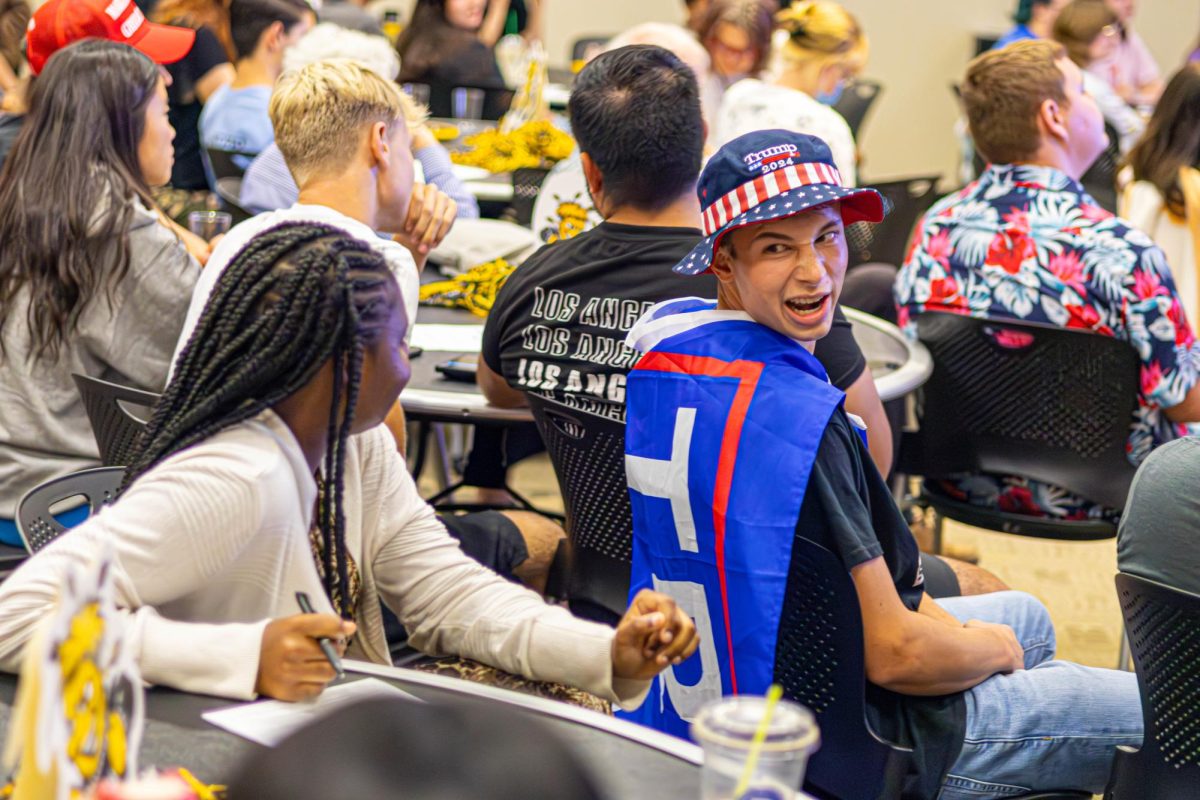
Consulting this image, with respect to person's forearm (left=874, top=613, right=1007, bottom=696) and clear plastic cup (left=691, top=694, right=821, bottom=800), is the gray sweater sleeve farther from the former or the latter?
clear plastic cup (left=691, top=694, right=821, bottom=800)

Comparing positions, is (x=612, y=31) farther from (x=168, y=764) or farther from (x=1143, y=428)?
(x=168, y=764)

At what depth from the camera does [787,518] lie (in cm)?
179

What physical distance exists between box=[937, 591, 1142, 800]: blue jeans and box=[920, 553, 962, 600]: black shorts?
0.40 meters

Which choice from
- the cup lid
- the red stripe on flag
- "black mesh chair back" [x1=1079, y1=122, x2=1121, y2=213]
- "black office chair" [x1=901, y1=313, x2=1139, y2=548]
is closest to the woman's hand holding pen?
the cup lid

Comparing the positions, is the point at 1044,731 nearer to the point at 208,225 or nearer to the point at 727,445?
the point at 727,445

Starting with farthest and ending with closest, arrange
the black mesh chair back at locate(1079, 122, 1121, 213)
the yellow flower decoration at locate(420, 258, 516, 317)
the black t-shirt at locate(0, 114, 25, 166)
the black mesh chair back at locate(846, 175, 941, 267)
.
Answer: the black mesh chair back at locate(1079, 122, 1121, 213) → the black mesh chair back at locate(846, 175, 941, 267) → the black t-shirt at locate(0, 114, 25, 166) → the yellow flower decoration at locate(420, 258, 516, 317)

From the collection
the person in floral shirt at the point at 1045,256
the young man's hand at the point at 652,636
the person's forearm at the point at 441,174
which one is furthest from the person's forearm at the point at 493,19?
the young man's hand at the point at 652,636

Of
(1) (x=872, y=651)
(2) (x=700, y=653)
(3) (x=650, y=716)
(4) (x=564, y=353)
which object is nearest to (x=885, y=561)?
(1) (x=872, y=651)

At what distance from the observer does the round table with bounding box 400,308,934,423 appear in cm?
267

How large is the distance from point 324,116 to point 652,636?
148cm

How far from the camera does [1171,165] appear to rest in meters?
3.74

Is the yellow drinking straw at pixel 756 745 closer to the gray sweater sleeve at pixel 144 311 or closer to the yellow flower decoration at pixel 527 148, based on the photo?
the gray sweater sleeve at pixel 144 311

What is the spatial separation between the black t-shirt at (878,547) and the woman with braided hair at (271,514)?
1.05ft

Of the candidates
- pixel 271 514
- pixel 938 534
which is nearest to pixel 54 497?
pixel 271 514
